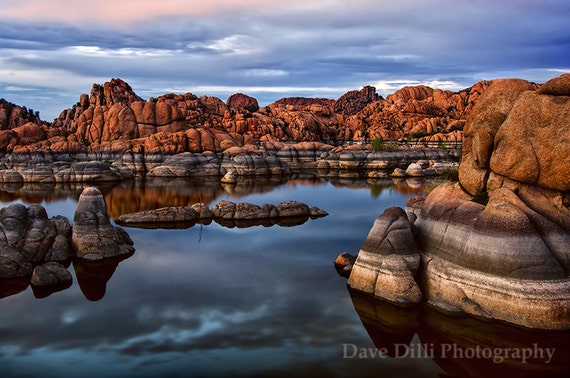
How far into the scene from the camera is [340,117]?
16512 centimetres

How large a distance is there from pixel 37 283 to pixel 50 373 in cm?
839

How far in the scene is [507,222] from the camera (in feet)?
55.0

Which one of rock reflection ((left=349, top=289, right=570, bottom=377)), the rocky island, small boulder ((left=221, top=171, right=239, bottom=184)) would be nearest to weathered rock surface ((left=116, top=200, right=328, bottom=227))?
rock reflection ((left=349, top=289, right=570, bottom=377))

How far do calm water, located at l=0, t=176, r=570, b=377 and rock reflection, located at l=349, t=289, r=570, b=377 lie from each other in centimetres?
4

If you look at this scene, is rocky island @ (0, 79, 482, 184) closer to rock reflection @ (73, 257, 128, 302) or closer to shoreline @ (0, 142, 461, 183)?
shoreline @ (0, 142, 461, 183)

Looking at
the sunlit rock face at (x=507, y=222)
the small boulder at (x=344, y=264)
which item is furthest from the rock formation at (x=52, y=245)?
the sunlit rock face at (x=507, y=222)

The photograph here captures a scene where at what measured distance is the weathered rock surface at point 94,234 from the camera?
83.4 feet

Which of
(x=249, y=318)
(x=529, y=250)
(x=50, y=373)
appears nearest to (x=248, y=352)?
(x=249, y=318)

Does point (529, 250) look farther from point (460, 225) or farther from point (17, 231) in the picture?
point (17, 231)

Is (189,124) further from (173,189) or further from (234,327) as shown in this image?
(234,327)

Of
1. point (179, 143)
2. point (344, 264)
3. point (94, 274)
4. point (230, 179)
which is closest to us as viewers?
point (94, 274)

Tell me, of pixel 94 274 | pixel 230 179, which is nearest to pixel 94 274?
pixel 94 274

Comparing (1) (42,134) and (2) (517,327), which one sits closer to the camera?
(2) (517,327)

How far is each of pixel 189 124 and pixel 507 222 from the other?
3670 inches
